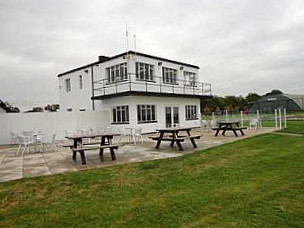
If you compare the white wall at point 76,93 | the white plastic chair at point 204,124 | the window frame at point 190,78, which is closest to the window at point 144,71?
the window frame at point 190,78

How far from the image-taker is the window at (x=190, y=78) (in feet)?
86.1

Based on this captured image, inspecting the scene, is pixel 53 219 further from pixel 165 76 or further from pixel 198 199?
pixel 165 76

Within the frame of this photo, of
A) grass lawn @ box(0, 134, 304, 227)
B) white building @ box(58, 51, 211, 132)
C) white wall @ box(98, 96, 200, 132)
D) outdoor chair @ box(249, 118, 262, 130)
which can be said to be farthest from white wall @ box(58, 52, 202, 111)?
grass lawn @ box(0, 134, 304, 227)

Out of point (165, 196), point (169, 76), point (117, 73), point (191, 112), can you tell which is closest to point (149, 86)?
point (117, 73)

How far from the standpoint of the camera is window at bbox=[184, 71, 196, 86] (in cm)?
2623

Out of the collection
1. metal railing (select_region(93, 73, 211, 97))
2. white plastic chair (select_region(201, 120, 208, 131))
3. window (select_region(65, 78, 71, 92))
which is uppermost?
window (select_region(65, 78, 71, 92))

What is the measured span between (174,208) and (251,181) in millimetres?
2231

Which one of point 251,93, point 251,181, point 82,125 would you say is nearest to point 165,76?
point 82,125

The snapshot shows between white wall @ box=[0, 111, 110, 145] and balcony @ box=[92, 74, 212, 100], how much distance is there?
2.32 meters

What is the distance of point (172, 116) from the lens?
2370 centimetres

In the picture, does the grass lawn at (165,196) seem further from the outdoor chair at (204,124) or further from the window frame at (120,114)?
the outdoor chair at (204,124)

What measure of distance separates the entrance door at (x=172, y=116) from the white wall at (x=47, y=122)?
5.83 meters

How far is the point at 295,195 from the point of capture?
4738 millimetres

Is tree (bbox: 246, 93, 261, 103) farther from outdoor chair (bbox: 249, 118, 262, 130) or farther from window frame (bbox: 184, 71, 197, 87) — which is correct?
outdoor chair (bbox: 249, 118, 262, 130)
